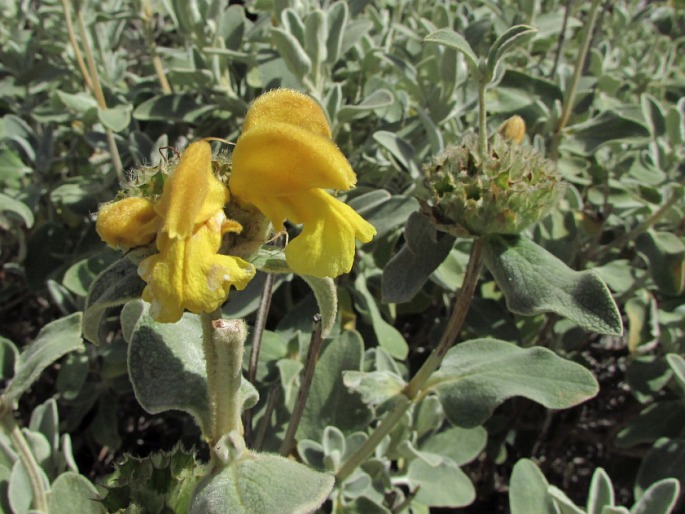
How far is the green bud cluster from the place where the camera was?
100 cm

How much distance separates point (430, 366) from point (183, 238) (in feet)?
1.99

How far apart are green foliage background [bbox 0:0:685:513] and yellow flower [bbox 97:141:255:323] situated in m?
0.49

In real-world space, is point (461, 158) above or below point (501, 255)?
above

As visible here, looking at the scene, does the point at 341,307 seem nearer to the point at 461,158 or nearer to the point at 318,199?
the point at 461,158

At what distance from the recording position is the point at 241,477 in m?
0.82

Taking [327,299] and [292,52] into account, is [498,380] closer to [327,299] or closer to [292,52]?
[327,299]

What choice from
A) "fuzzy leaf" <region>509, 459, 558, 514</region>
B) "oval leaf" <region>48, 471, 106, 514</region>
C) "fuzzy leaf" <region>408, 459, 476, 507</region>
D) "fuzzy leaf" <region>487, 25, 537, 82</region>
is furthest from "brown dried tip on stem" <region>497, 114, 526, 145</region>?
"oval leaf" <region>48, 471, 106, 514</region>

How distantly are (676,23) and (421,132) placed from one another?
198cm

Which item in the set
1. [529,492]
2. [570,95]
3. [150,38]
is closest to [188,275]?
[529,492]

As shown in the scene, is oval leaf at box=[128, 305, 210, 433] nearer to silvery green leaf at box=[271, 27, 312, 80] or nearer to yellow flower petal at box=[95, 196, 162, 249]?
yellow flower petal at box=[95, 196, 162, 249]

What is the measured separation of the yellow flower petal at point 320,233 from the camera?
726mm

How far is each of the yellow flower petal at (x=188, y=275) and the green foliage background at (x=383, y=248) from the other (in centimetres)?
49

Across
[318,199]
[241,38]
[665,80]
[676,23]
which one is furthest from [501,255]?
[676,23]

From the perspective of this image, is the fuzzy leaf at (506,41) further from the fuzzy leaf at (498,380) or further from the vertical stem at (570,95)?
the vertical stem at (570,95)
